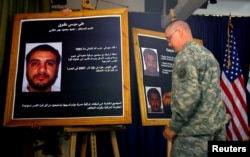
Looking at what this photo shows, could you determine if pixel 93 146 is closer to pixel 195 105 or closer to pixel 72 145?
pixel 72 145

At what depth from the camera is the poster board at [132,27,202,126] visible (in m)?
3.17

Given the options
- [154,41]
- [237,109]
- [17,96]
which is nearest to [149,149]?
[237,109]

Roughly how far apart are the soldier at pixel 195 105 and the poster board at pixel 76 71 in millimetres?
522

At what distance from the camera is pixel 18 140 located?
287 centimetres

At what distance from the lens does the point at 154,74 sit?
11.0 feet

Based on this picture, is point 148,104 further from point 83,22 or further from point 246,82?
point 246,82

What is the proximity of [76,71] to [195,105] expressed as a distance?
1.09 m

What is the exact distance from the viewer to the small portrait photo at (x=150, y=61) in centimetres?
333

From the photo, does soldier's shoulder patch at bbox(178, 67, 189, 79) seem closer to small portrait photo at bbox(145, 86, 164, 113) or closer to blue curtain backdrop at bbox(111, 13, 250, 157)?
small portrait photo at bbox(145, 86, 164, 113)

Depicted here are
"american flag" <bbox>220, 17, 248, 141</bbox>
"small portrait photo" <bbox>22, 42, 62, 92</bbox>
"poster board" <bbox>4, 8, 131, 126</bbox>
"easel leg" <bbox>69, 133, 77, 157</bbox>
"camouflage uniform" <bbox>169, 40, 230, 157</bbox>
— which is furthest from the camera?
"american flag" <bbox>220, 17, 248, 141</bbox>

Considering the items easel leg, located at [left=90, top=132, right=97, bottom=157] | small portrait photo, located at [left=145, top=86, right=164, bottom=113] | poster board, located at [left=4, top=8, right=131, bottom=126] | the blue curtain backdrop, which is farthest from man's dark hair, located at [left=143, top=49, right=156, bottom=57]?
easel leg, located at [left=90, top=132, right=97, bottom=157]

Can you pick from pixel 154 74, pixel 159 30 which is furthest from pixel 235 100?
pixel 154 74

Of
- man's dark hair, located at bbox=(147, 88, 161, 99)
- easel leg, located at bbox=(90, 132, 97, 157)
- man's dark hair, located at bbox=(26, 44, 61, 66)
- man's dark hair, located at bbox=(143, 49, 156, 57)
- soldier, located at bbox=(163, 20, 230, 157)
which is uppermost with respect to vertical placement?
man's dark hair, located at bbox=(143, 49, 156, 57)

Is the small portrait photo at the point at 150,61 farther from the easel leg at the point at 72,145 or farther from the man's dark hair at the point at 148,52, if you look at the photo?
the easel leg at the point at 72,145
